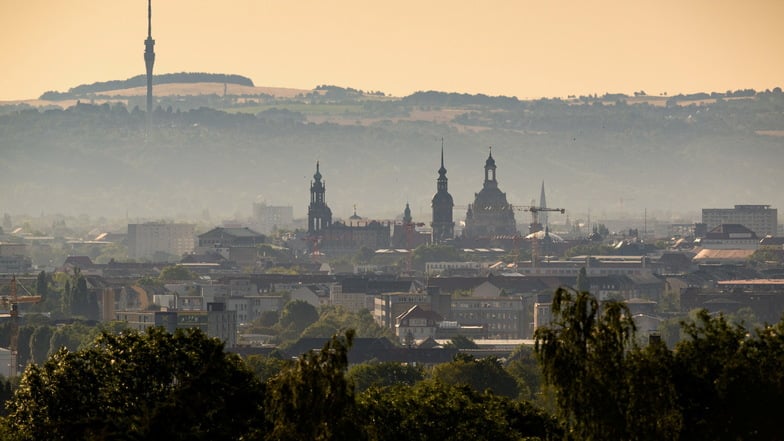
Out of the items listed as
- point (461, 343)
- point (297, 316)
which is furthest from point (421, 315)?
point (461, 343)

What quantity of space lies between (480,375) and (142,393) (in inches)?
1739

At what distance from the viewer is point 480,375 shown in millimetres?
91125

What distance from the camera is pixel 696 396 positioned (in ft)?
146

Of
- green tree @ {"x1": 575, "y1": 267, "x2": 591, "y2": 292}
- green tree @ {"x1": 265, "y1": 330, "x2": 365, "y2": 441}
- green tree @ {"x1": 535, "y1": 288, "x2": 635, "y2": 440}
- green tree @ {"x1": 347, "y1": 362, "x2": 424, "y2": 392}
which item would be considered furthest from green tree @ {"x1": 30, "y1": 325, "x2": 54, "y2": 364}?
green tree @ {"x1": 265, "y1": 330, "x2": 365, "y2": 441}

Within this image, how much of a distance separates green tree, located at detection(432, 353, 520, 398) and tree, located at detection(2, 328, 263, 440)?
36.4 m

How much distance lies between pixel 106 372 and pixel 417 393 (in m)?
9.39

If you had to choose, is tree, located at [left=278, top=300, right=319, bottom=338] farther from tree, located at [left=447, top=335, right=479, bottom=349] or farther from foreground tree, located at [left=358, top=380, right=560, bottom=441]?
foreground tree, located at [left=358, top=380, right=560, bottom=441]

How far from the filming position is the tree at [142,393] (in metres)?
42.9

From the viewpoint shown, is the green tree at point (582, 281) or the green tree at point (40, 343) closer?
the green tree at point (40, 343)

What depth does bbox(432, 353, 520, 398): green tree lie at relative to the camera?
8894 cm

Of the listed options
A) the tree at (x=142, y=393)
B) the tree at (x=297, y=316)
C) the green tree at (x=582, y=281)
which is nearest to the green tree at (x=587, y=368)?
the tree at (x=142, y=393)

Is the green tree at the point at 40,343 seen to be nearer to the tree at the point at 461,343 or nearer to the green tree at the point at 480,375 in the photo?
the tree at the point at 461,343

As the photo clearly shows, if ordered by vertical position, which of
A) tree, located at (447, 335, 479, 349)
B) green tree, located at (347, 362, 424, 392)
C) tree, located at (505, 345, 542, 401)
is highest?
green tree, located at (347, 362, 424, 392)

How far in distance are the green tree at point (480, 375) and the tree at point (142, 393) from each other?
36380 mm
